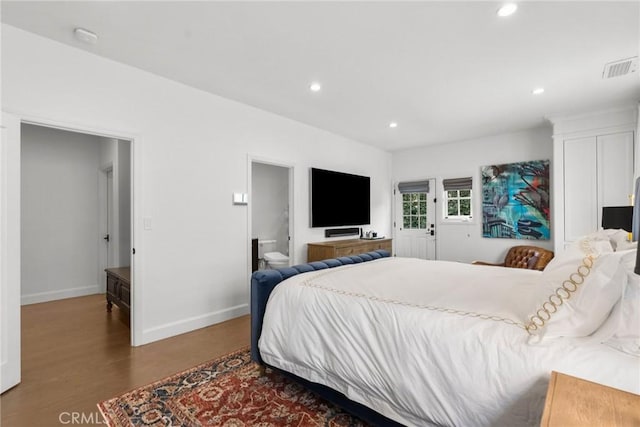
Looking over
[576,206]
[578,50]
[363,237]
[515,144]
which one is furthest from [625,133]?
[363,237]

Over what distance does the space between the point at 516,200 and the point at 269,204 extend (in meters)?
4.48

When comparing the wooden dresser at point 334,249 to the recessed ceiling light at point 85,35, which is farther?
the wooden dresser at point 334,249

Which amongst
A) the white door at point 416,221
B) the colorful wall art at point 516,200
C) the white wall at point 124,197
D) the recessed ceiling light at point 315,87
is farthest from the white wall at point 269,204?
the colorful wall art at point 516,200

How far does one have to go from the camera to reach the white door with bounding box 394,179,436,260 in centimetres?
605

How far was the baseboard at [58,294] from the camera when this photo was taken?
4258mm

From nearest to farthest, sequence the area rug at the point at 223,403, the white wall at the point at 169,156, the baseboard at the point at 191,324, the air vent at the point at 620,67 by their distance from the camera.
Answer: the area rug at the point at 223,403, the white wall at the point at 169,156, the air vent at the point at 620,67, the baseboard at the point at 191,324

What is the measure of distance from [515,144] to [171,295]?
5.56m

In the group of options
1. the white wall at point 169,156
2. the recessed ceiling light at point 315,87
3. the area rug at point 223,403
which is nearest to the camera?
the area rug at point 223,403

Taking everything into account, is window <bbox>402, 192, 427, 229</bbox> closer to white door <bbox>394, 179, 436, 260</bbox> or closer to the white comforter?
white door <bbox>394, 179, 436, 260</bbox>

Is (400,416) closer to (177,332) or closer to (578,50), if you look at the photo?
(177,332)

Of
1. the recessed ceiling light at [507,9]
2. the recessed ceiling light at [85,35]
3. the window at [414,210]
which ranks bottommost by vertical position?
the window at [414,210]

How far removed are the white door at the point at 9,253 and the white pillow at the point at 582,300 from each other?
3.19 metres

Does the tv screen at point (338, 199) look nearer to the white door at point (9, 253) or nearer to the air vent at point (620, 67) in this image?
the white door at point (9, 253)

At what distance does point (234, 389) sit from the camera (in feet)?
7.08
